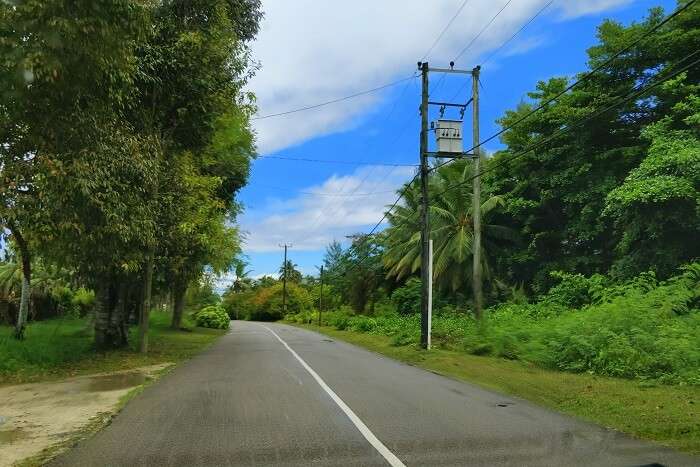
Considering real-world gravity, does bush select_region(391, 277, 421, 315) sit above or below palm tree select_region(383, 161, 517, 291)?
below

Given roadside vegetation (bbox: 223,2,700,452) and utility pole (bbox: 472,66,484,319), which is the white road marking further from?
utility pole (bbox: 472,66,484,319)

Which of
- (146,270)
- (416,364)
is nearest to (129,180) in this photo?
(146,270)

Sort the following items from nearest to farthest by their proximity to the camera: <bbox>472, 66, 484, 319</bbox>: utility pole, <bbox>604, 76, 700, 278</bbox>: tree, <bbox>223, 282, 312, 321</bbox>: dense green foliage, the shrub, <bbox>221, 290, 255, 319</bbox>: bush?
<bbox>604, 76, 700, 278</bbox>: tree
<bbox>472, 66, 484, 319</bbox>: utility pole
the shrub
<bbox>223, 282, 312, 321</bbox>: dense green foliage
<bbox>221, 290, 255, 319</bbox>: bush

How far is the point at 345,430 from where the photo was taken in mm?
8414

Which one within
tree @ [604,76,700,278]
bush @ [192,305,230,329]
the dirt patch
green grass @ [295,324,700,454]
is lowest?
the dirt patch

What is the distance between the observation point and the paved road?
6.96 meters

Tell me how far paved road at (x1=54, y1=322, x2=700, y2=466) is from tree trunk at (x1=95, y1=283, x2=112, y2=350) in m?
9.22

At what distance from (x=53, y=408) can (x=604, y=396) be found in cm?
943

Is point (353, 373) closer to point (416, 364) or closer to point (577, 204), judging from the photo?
point (416, 364)

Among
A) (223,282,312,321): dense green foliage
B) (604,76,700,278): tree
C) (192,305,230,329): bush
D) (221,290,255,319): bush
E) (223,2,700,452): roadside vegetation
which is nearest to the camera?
(223,2,700,452): roadside vegetation

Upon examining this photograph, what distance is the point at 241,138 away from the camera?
1135 inches

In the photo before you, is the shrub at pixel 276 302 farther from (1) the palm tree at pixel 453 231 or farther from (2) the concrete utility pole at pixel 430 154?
(2) the concrete utility pole at pixel 430 154

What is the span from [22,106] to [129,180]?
155 inches

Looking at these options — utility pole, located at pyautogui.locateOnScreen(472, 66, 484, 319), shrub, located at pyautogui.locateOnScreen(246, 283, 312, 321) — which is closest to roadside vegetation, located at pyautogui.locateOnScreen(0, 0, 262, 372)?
utility pole, located at pyautogui.locateOnScreen(472, 66, 484, 319)
